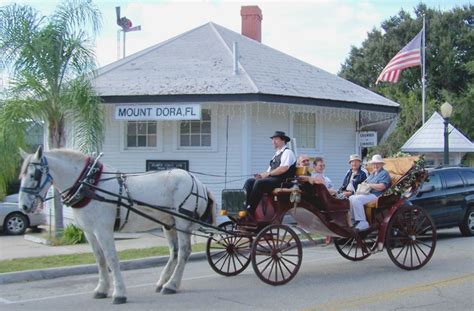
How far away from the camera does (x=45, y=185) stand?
24.7 ft

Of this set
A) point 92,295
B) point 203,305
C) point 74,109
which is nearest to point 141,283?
point 92,295

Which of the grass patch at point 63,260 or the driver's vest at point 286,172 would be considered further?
the grass patch at point 63,260

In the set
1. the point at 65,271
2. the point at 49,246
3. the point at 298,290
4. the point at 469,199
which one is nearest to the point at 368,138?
the point at 469,199

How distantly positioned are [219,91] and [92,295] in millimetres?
8641

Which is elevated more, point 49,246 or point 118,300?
point 118,300

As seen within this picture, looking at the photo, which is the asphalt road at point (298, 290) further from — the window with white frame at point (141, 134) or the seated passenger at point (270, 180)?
the window with white frame at point (141, 134)

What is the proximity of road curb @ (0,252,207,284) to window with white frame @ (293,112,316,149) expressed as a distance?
298 inches

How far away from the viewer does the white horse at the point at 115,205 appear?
24.7ft

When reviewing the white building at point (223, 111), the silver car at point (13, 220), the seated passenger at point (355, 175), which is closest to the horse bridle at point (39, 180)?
the seated passenger at point (355, 175)

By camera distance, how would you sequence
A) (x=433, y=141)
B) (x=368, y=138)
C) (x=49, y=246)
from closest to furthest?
(x=49, y=246), (x=368, y=138), (x=433, y=141)

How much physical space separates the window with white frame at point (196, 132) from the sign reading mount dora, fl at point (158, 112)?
3.63ft

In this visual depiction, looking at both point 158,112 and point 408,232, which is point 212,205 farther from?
point 158,112

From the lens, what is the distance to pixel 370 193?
10242mm

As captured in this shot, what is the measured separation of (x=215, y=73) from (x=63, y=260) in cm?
785
